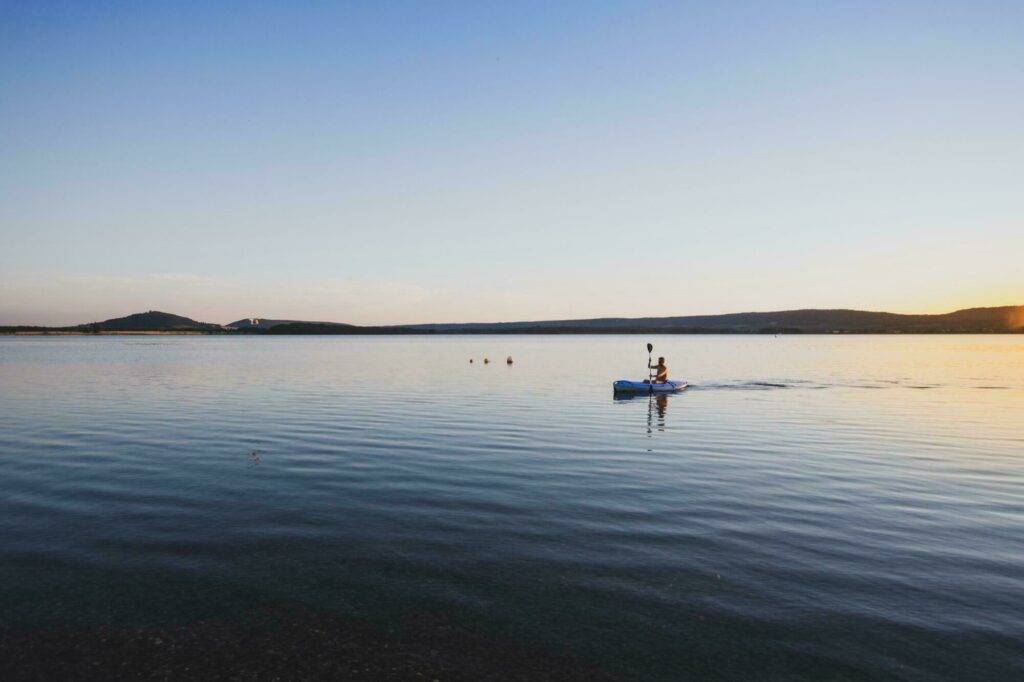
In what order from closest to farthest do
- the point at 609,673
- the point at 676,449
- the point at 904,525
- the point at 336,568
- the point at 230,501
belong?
the point at 609,673 < the point at 336,568 < the point at 904,525 < the point at 230,501 < the point at 676,449

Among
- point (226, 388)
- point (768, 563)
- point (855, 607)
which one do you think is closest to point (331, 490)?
point (768, 563)

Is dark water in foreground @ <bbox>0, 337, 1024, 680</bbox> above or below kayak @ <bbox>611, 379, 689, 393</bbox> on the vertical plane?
below

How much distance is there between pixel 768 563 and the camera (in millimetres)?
12578

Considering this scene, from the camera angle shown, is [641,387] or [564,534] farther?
[641,387]

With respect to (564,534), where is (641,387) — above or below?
above

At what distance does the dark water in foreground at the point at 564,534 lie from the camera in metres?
9.77

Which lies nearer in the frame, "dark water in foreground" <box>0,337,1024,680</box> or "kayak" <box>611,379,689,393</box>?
"dark water in foreground" <box>0,337,1024,680</box>

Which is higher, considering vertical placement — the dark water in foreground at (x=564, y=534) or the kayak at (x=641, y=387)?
the kayak at (x=641, y=387)

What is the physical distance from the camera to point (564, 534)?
14.4m

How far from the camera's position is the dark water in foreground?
9.77 m

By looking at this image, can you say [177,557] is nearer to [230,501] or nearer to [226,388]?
[230,501]

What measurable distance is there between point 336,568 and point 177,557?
3.30 meters

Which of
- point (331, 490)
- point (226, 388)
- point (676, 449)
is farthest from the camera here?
point (226, 388)

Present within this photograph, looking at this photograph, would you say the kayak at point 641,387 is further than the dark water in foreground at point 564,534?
Yes
